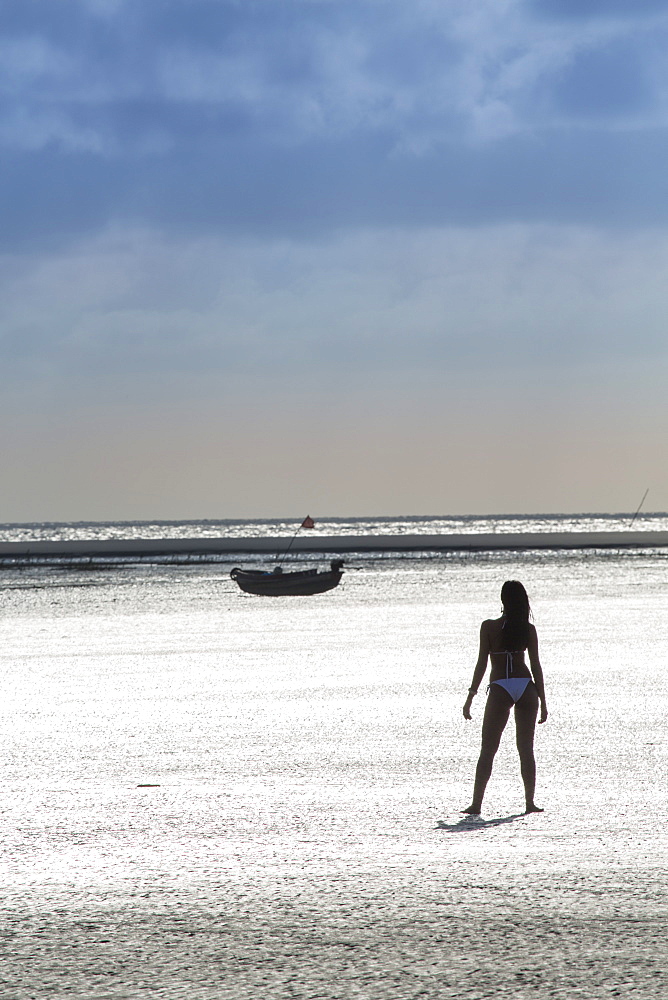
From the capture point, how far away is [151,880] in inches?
304

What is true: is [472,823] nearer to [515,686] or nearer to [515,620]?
[515,686]

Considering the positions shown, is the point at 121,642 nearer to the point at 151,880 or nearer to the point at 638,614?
the point at 638,614

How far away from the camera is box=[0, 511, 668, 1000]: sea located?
6.03 metres

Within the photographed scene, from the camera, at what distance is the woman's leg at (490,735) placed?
968cm

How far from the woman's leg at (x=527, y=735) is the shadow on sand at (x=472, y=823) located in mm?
260

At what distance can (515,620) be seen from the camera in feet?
32.3

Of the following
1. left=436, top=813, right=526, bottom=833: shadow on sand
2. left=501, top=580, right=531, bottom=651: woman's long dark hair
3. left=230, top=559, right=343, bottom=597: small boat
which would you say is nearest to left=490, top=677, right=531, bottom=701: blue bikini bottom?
left=501, top=580, right=531, bottom=651: woman's long dark hair

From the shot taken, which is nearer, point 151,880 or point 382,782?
point 151,880

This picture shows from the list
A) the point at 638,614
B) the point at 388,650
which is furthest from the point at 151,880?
the point at 638,614

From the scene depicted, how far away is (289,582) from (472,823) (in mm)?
47917

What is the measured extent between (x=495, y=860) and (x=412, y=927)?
1716 millimetres

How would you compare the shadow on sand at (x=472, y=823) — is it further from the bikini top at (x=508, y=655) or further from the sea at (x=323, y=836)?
the bikini top at (x=508, y=655)

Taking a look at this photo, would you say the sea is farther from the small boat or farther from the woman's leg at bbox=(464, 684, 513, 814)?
the small boat

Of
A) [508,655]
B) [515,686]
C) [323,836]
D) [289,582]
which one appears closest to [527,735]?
[515,686]
